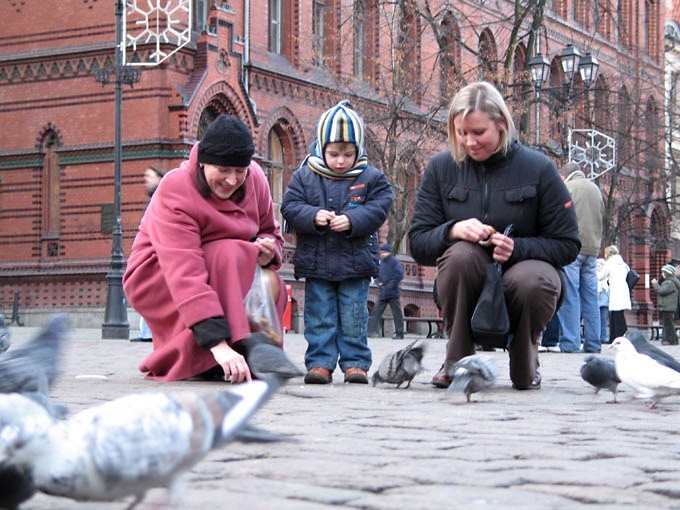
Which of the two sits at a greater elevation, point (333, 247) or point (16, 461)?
point (333, 247)

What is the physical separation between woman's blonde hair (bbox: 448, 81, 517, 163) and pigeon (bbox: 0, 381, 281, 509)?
4135 mm

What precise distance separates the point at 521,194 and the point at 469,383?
4.20ft

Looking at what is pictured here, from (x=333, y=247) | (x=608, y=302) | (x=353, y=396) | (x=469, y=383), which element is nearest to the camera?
(x=469, y=383)

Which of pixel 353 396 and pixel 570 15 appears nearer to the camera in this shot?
pixel 353 396

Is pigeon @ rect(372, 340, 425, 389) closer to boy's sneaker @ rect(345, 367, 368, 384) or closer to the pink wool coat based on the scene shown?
boy's sneaker @ rect(345, 367, 368, 384)

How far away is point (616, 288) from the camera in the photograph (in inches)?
790

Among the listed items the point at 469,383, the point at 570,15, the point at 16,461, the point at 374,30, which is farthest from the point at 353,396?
the point at 570,15

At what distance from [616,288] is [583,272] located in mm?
5158

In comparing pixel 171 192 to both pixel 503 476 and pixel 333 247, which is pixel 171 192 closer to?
pixel 333 247

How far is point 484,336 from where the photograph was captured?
6.74 meters

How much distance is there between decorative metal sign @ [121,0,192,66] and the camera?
77.9 ft

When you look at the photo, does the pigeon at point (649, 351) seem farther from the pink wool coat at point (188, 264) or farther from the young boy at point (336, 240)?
the pink wool coat at point (188, 264)

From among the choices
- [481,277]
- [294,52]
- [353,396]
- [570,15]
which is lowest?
[353,396]

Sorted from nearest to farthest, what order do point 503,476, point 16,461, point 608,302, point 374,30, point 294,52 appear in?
point 16,461 → point 503,476 → point 608,302 → point 294,52 → point 374,30
